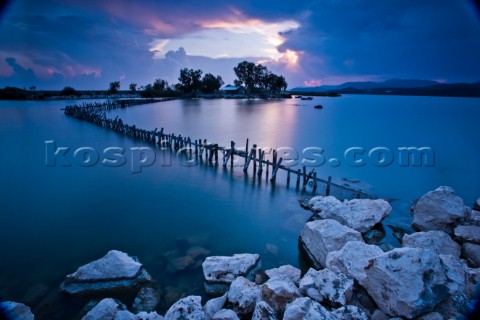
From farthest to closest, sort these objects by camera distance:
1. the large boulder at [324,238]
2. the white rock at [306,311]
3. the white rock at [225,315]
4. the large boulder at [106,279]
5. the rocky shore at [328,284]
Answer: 1. the large boulder at [324,238]
2. the large boulder at [106,279]
3. the white rock at [225,315]
4. the rocky shore at [328,284]
5. the white rock at [306,311]

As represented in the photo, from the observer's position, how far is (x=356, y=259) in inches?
210

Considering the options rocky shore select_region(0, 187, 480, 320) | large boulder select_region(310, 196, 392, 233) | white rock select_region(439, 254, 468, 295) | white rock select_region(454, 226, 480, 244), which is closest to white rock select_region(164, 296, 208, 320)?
rocky shore select_region(0, 187, 480, 320)

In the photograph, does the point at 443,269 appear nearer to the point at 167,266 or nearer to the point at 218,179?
the point at 167,266

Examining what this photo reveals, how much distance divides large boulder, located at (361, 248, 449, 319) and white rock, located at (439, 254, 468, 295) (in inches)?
7.1

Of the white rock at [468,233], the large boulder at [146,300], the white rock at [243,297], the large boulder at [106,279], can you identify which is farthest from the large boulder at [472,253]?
the large boulder at [106,279]

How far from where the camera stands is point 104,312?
15.3 ft

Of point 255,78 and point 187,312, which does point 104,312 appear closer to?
point 187,312

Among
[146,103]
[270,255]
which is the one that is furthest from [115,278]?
[146,103]

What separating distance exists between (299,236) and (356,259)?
301 cm

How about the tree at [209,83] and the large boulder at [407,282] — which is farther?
the tree at [209,83]

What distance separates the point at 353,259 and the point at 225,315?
9.16 ft

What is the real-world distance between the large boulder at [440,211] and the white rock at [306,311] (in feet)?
19.0

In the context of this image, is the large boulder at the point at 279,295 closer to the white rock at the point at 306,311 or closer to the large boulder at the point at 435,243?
the white rock at the point at 306,311

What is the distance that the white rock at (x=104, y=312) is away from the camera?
15.1 feet
